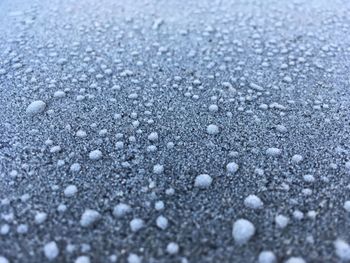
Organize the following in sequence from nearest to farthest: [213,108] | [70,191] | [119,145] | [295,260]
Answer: [295,260] → [70,191] → [119,145] → [213,108]

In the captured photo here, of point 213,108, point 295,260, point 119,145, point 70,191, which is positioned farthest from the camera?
point 213,108

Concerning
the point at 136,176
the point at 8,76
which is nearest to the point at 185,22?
the point at 8,76

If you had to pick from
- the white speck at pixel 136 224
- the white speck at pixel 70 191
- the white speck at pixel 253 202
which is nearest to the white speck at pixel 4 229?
the white speck at pixel 70 191

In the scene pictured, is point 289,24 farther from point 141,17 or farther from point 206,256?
point 206,256

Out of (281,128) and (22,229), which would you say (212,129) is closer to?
(281,128)

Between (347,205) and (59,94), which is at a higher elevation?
(59,94)

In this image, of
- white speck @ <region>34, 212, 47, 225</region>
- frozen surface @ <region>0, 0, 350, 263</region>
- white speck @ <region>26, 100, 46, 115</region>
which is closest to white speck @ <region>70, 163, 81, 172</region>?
frozen surface @ <region>0, 0, 350, 263</region>

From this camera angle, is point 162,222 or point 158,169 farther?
point 158,169

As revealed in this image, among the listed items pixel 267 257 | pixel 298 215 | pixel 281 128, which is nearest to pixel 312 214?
pixel 298 215
